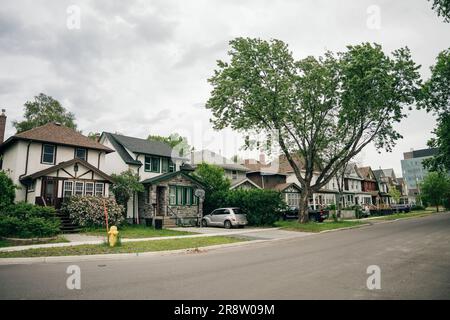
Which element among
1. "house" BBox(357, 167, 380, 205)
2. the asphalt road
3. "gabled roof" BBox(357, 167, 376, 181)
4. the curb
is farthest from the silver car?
"gabled roof" BBox(357, 167, 376, 181)

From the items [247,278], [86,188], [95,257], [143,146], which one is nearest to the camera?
[247,278]

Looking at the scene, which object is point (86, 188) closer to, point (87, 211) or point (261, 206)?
point (87, 211)

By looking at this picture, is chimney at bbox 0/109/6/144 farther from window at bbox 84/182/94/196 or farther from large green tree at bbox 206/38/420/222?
large green tree at bbox 206/38/420/222

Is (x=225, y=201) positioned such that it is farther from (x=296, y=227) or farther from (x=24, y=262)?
(x=24, y=262)

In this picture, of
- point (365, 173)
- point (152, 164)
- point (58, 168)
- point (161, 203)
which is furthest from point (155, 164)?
point (365, 173)

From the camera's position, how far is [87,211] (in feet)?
67.8

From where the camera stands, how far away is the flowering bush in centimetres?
2047

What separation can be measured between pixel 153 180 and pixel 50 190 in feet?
25.8

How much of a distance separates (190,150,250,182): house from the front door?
19.2m

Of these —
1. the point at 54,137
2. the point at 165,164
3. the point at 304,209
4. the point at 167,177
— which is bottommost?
the point at 304,209

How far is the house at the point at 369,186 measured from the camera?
212 feet

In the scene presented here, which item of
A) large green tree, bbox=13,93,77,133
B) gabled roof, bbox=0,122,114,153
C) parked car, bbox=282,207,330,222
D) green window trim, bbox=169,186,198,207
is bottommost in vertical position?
parked car, bbox=282,207,330,222
